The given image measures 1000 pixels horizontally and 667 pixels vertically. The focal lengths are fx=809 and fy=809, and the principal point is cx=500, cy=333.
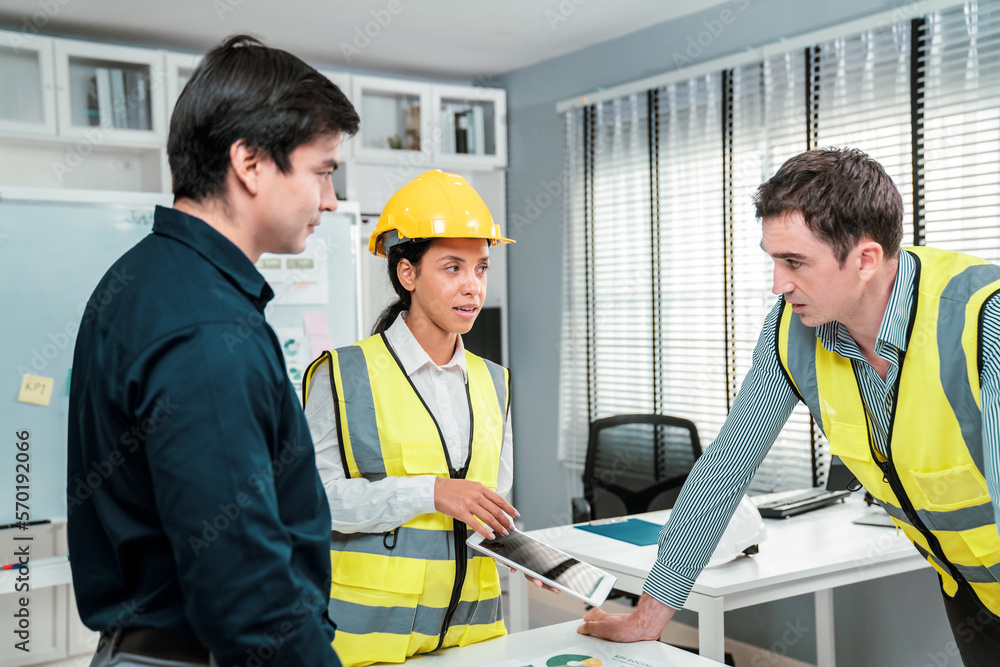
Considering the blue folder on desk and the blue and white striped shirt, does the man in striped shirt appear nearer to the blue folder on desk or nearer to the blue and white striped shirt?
the blue and white striped shirt

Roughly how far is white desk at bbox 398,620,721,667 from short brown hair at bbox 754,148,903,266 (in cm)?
74

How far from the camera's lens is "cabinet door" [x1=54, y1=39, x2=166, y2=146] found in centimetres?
367

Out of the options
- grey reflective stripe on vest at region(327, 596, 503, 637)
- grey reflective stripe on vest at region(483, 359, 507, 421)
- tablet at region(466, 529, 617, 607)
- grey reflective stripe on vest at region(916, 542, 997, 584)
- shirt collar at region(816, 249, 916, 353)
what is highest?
shirt collar at region(816, 249, 916, 353)

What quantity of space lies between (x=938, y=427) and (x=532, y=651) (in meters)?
0.79

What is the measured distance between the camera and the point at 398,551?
4.78 ft

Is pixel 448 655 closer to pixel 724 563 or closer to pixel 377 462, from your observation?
pixel 377 462

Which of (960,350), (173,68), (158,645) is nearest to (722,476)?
(960,350)

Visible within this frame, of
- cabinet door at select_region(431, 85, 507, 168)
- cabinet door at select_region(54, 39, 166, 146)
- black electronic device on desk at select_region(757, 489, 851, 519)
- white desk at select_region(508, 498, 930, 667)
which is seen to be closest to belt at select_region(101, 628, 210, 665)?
white desk at select_region(508, 498, 930, 667)

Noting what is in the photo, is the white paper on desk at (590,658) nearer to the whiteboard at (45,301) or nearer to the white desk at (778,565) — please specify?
the white desk at (778,565)

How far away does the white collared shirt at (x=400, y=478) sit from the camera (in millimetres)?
1407

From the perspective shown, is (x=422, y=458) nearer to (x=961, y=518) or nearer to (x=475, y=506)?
(x=475, y=506)

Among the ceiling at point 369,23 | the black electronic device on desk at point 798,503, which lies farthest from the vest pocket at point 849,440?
the ceiling at point 369,23

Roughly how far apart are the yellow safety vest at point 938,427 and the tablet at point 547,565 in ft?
1.68

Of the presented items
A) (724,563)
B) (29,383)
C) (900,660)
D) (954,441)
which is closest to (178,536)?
(954,441)
